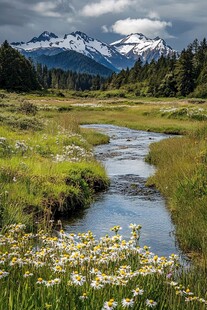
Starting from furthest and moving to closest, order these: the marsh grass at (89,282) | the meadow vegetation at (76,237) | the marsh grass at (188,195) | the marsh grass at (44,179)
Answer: the marsh grass at (44,179)
the marsh grass at (188,195)
the meadow vegetation at (76,237)
the marsh grass at (89,282)

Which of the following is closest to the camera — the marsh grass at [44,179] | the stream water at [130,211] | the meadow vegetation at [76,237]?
the meadow vegetation at [76,237]


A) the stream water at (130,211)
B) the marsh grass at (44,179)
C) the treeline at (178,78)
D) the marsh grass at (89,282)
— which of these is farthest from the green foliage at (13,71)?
the marsh grass at (89,282)

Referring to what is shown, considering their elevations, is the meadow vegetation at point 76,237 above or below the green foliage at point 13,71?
below

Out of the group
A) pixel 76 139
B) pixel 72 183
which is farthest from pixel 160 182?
pixel 76 139

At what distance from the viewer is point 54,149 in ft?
65.9

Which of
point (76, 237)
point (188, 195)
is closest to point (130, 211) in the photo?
point (188, 195)

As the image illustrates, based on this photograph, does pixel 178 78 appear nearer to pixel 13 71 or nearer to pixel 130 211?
pixel 13 71

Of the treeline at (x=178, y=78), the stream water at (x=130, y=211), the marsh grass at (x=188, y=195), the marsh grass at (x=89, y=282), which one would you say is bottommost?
the stream water at (x=130, y=211)

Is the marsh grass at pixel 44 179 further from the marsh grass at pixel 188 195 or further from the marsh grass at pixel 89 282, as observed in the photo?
the marsh grass at pixel 89 282

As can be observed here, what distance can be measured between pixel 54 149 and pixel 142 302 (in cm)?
1588

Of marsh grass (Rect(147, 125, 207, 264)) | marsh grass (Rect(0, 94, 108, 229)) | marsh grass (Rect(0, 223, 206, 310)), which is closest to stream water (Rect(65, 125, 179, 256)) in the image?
marsh grass (Rect(147, 125, 207, 264))

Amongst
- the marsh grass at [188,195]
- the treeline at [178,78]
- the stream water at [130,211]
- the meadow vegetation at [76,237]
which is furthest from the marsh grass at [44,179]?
the treeline at [178,78]

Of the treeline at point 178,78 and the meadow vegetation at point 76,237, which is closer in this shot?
the meadow vegetation at point 76,237

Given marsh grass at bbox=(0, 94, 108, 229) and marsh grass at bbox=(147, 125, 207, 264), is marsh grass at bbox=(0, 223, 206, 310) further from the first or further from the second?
marsh grass at bbox=(0, 94, 108, 229)
